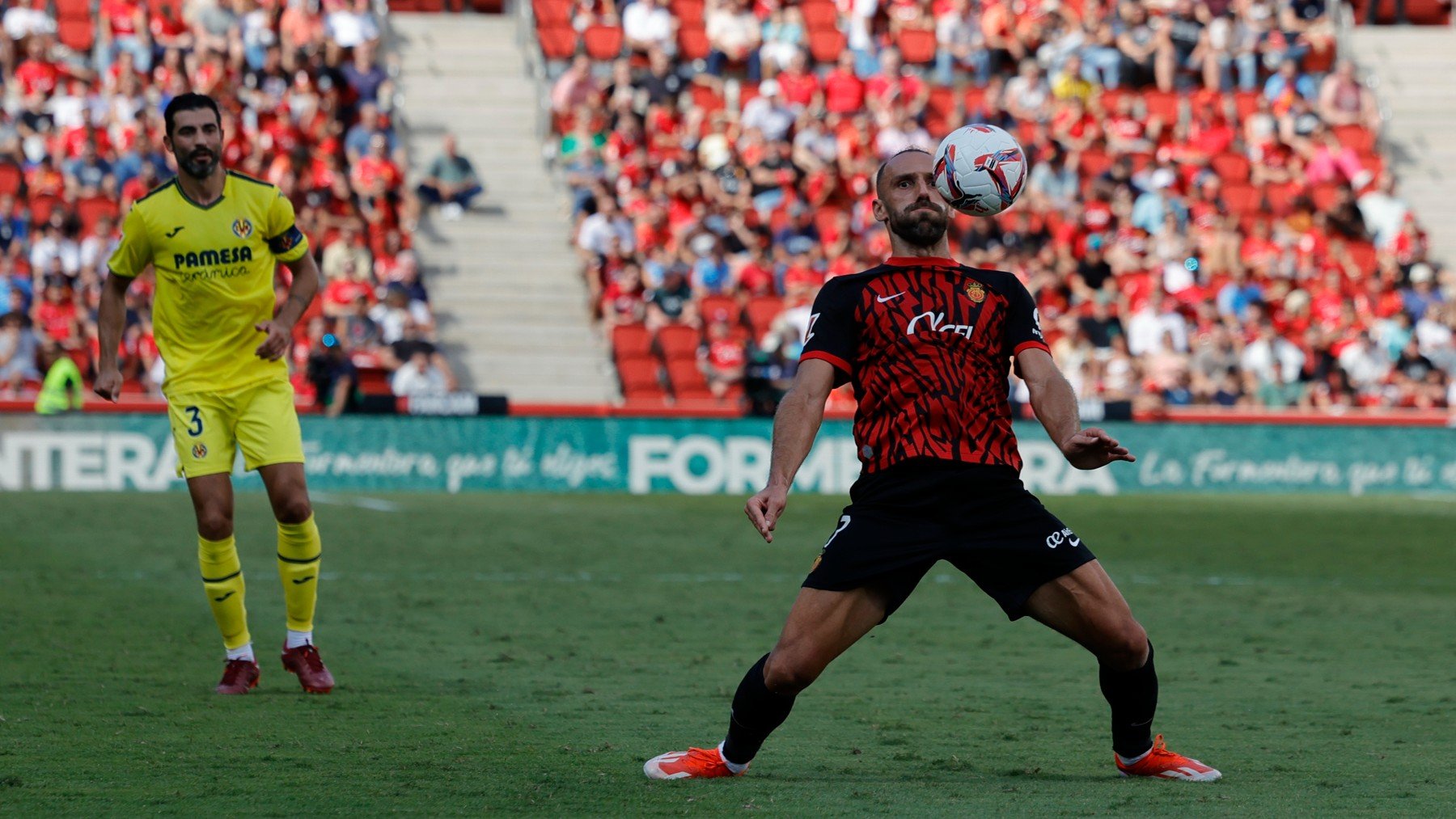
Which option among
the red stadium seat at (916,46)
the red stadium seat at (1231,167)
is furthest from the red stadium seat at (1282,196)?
the red stadium seat at (916,46)

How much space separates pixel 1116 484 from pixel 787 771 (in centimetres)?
1660

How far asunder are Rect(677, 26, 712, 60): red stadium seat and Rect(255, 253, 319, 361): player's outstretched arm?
1971cm

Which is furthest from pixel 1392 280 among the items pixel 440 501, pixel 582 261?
pixel 440 501

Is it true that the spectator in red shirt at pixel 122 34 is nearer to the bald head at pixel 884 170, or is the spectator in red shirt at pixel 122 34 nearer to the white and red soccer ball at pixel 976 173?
the bald head at pixel 884 170

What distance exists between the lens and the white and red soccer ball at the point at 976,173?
5895 millimetres

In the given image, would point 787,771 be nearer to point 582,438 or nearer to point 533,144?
point 582,438

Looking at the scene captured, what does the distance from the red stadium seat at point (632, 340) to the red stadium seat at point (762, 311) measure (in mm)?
1523

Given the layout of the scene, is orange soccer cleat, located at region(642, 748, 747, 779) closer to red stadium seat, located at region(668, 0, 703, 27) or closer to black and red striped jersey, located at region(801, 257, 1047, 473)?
black and red striped jersey, located at region(801, 257, 1047, 473)

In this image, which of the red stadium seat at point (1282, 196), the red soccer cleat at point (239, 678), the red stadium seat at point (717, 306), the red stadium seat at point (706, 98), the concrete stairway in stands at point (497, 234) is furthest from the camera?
the red stadium seat at point (1282, 196)

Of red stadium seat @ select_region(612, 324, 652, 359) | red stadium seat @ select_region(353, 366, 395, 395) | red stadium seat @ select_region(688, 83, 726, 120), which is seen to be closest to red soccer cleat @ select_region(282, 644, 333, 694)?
red stadium seat @ select_region(353, 366, 395, 395)

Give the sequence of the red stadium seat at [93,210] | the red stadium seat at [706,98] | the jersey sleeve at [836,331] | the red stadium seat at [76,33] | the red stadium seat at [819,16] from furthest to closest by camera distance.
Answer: the red stadium seat at [819,16], the red stadium seat at [706,98], the red stadium seat at [76,33], the red stadium seat at [93,210], the jersey sleeve at [836,331]

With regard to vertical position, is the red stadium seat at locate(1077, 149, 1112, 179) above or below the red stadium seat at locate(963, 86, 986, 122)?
below

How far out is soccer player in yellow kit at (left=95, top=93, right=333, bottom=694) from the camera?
8070 mm

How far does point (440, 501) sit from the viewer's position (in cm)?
1938
